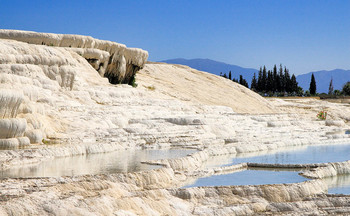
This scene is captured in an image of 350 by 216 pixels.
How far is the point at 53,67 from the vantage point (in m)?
21.1

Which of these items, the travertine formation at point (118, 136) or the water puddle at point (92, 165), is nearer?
the travertine formation at point (118, 136)

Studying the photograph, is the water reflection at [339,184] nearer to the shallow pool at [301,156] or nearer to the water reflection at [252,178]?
the water reflection at [252,178]

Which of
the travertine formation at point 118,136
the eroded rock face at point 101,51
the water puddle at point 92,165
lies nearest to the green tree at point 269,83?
the travertine formation at point 118,136

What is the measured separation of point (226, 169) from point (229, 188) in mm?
2790

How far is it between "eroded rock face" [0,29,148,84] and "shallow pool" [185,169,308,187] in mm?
15497

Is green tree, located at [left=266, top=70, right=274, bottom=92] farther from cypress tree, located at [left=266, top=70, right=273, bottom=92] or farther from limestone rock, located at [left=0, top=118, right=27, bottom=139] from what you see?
limestone rock, located at [left=0, top=118, right=27, bottom=139]

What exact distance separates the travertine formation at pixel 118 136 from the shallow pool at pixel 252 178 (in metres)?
0.37

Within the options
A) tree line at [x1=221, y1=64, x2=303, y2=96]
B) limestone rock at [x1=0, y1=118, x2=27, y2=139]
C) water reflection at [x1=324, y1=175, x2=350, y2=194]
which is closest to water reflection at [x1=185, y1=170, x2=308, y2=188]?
water reflection at [x1=324, y1=175, x2=350, y2=194]

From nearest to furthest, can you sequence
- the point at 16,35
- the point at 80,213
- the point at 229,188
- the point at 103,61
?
the point at 80,213 < the point at 229,188 < the point at 16,35 < the point at 103,61

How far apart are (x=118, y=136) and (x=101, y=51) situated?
40.8 ft

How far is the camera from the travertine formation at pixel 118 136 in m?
8.63

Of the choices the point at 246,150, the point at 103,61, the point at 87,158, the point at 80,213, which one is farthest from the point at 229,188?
the point at 103,61

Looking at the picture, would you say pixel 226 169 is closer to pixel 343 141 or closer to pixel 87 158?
pixel 87 158

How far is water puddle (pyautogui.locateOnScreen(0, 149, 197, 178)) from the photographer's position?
1061 cm
